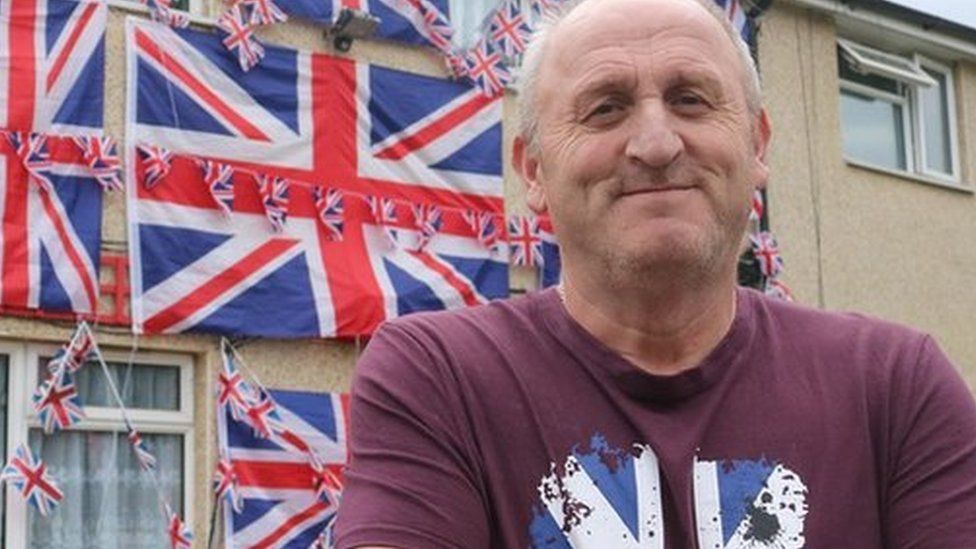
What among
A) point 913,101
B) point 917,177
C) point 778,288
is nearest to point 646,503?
point 778,288

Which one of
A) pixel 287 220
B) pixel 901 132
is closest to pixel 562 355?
pixel 287 220

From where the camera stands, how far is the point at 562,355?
5.60ft

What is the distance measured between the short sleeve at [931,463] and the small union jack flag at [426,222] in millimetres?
7863

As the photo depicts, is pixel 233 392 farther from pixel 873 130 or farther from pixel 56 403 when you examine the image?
pixel 873 130

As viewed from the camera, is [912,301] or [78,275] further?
[912,301]

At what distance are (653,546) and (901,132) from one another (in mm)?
12610

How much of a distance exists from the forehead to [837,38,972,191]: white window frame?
456 inches

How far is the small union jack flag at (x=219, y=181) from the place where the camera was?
28.7 ft

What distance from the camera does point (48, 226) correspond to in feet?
26.8

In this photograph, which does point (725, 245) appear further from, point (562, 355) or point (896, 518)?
point (896, 518)

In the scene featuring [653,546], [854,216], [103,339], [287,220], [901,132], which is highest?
[901,132]

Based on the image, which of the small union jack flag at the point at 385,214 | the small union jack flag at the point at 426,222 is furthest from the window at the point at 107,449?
the small union jack flag at the point at 426,222

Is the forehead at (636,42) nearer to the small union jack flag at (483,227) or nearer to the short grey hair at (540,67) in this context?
the short grey hair at (540,67)

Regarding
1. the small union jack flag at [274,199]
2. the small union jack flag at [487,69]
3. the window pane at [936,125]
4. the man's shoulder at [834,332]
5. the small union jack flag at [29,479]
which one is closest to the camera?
the man's shoulder at [834,332]
